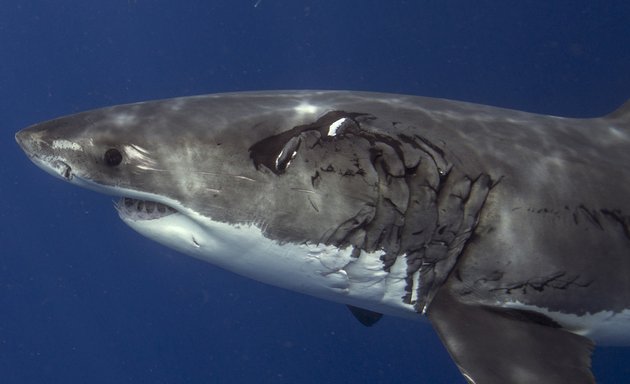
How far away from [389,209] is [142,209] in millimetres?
1271

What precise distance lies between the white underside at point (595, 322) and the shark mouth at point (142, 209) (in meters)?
1.88

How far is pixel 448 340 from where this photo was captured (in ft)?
9.05

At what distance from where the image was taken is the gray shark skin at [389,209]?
2760 mm

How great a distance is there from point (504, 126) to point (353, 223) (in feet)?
4.21

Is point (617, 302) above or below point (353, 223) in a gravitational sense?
below

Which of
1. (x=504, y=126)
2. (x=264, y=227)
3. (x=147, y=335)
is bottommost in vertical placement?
(x=147, y=335)

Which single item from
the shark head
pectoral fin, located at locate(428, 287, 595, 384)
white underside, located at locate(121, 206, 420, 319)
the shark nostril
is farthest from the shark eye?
pectoral fin, located at locate(428, 287, 595, 384)

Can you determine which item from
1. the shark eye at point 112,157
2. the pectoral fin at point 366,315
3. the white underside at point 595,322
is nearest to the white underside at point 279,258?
the shark eye at point 112,157

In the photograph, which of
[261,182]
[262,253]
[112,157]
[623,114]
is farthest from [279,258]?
[623,114]

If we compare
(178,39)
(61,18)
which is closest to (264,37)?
(178,39)

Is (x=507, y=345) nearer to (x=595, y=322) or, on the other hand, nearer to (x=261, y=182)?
(x=595, y=322)

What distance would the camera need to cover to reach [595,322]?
3.21m

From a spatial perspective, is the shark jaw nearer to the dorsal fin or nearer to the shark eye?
the shark eye

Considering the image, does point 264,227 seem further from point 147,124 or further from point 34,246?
point 34,246
